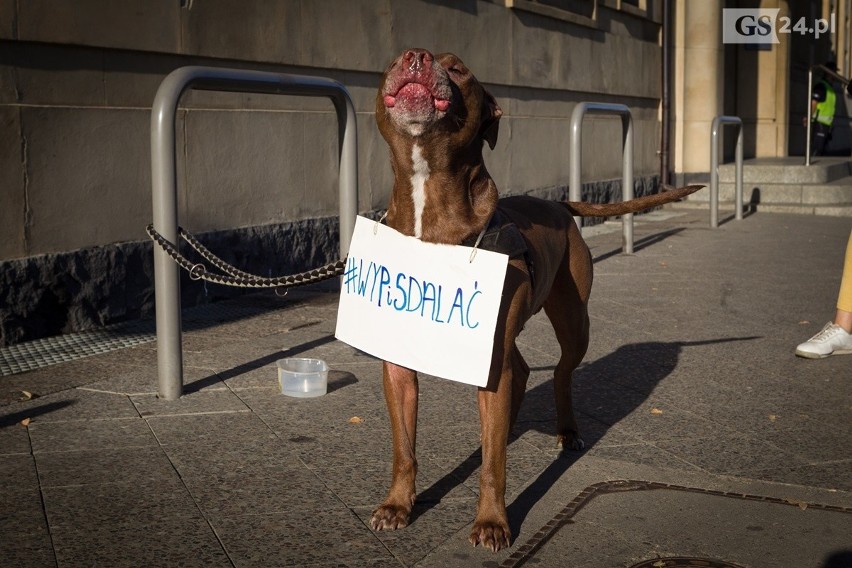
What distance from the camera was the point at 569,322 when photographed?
14.7 feet

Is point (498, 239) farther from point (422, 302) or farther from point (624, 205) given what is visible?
point (624, 205)

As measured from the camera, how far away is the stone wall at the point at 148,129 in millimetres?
6453

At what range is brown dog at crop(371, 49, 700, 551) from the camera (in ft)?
10.5

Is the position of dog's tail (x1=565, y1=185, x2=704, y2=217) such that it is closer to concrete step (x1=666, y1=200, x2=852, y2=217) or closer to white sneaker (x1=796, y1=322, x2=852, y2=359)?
white sneaker (x1=796, y1=322, x2=852, y2=359)

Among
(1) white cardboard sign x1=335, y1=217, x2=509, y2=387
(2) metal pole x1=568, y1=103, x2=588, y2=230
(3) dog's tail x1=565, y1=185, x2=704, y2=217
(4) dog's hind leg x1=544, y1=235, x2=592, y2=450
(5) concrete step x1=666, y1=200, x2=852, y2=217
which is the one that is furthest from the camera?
(5) concrete step x1=666, y1=200, x2=852, y2=217

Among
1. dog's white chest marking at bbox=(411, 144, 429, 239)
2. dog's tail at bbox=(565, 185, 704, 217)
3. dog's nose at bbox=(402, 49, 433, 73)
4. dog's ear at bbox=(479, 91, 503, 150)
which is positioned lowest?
dog's tail at bbox=(565, 185, 704, 217)

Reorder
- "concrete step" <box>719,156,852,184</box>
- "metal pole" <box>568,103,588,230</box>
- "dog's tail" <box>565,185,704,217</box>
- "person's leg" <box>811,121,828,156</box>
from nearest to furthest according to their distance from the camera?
"dog's tail" <box>565,185,704,217</box> → "metal pole" <box>568,103,588,230</box> → "concrete step" <box>719,156,852,184</box> → "person's leg" <box>811,121,828,156</box>

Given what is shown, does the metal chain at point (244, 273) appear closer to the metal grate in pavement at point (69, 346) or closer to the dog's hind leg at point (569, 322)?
the dog's hind leg at point (569, 322)

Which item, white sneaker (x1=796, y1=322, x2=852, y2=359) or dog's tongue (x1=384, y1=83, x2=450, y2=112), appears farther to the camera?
white sneaker (x1=796, y1=322, x2=852, y2=359)

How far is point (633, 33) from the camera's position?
53.4ft

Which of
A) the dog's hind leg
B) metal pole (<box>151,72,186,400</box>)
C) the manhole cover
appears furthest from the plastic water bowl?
the manhole cover

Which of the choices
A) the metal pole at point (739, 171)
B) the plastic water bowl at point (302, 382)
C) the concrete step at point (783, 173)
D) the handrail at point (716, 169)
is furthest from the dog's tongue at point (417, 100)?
the concrete step at point (783, 173)

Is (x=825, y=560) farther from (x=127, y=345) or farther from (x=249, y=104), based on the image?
(x=249, y=104)

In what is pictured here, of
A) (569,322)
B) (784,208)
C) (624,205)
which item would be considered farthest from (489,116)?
(784,208)
